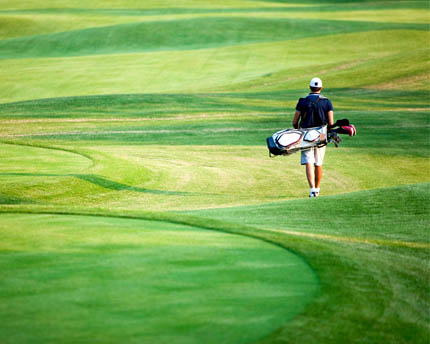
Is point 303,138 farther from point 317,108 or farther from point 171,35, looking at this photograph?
point 171,35

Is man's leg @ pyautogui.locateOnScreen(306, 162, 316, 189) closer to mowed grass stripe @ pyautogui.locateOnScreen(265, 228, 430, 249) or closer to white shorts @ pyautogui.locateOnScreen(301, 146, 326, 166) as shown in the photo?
white shorts @ pyautogui.locateOnScreen(301, 146, 326, 166)

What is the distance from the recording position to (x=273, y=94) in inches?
1391

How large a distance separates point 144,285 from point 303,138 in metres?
7.58

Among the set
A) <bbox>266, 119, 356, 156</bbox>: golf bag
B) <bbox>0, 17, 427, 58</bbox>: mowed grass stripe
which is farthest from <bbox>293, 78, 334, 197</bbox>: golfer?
<bbox>0, 17, 427, 58</bbox>: mowed grass stripe

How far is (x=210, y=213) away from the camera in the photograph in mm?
10734

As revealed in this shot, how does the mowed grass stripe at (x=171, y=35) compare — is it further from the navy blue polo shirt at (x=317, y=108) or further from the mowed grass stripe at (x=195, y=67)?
the navy blue polo shirt at (x=317, y=108)

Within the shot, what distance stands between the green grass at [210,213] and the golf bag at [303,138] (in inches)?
44.0

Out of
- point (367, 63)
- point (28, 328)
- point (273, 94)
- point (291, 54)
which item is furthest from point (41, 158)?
point (291, 54)

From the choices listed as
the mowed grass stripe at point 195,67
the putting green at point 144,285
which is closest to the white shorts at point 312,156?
the putting green at point 144,285

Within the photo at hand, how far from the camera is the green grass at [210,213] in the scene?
5.17 metres

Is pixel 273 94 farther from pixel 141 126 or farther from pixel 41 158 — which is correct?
pixel 41 158

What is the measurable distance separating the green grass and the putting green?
2 centimetres

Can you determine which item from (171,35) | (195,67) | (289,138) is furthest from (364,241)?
(171,35)

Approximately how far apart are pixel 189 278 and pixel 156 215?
10.6 feet
